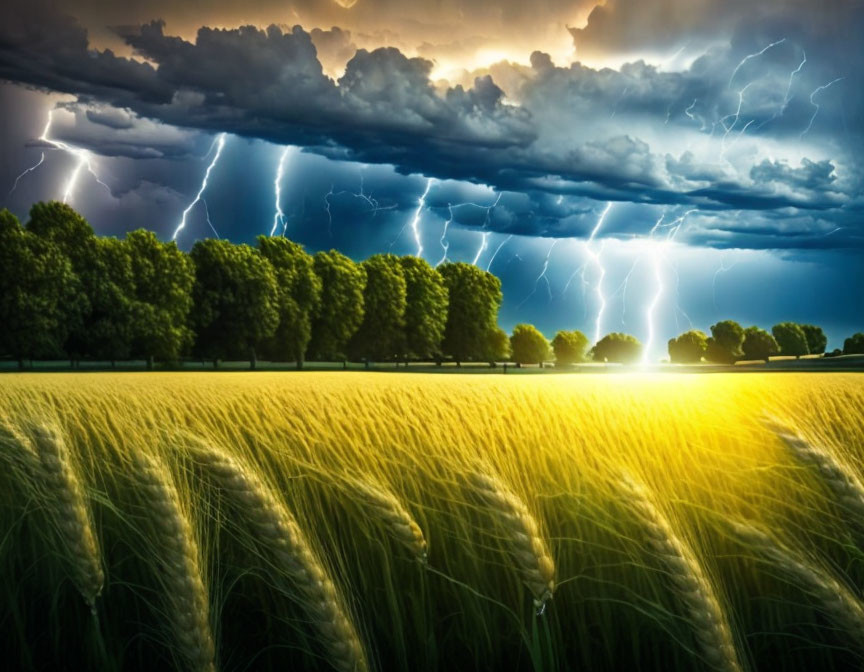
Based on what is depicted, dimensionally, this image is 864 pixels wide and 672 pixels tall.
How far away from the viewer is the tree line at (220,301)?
3531cm

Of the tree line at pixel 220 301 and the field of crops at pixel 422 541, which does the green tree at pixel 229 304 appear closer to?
the tree line at pixel 220 301

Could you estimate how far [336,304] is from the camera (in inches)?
1937

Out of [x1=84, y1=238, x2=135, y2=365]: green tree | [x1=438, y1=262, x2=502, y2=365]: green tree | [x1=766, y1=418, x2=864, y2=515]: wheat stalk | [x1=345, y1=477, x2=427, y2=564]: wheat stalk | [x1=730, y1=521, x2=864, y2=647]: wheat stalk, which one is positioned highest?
[x1=438, y1=262, x2=502, y2=365]: green tree

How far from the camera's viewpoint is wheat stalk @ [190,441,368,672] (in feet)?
8.84

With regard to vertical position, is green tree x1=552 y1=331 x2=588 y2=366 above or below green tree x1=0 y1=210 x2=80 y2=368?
above

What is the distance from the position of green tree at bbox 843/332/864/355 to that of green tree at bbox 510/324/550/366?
39351 mm

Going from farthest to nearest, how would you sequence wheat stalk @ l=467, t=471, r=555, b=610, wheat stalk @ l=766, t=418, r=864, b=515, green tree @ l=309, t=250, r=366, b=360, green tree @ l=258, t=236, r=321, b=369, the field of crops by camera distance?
1. green tree @ l=309, t=250, r=366, b=360
2. green tree @ l=258, t=236, r=321, b=369
3. wheat stalk @ l=766, t=418, r=864, b=515
4. the field of crops
5. wheat stalk @ l=467, t=471, r=555, b=610

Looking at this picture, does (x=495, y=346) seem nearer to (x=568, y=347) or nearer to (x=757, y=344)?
(x=568, y=347)

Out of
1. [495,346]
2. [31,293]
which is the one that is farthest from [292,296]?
[495,346]

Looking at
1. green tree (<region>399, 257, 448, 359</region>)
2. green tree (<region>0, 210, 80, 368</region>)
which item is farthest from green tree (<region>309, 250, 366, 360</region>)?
green tree (<region>0, 210, 80, 368</region>)

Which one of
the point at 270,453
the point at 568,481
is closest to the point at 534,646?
the point at 568,481

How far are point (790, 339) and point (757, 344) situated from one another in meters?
11.4

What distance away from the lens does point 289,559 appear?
283 centimetres

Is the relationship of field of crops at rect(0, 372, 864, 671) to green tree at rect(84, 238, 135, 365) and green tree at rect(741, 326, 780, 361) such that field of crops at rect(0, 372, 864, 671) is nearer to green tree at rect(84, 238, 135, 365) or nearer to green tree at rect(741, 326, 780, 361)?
green tree at rect(84, 238, 135, 365)
